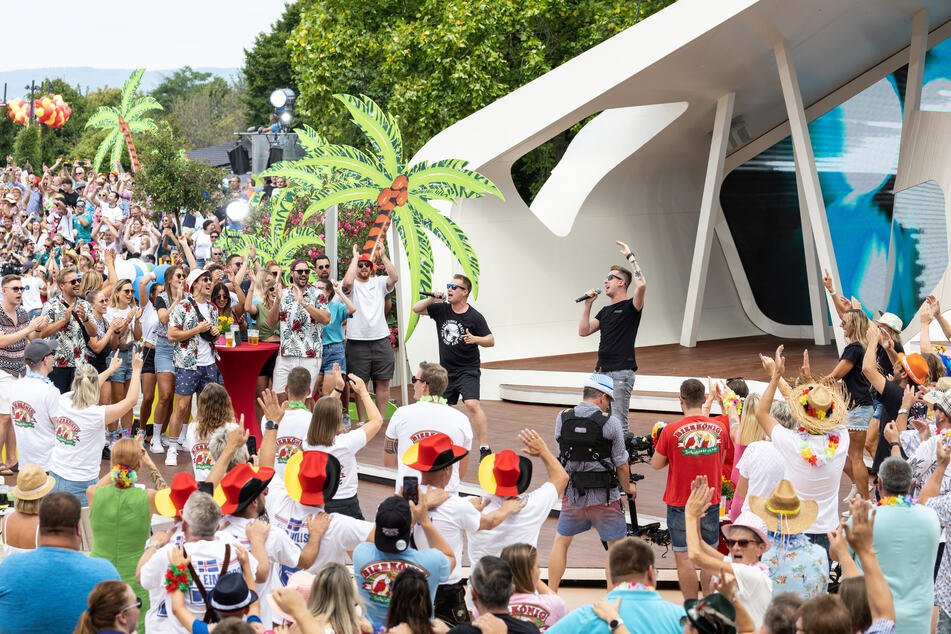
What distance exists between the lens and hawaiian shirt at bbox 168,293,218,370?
394 inches

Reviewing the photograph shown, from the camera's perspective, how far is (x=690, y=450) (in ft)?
21.7

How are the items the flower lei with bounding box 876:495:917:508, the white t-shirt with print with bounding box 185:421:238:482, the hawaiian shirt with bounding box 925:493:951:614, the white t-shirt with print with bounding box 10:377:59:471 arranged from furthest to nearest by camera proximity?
Result: the white t-shirt with print with bounding box 10:377:59:471
the white t-shirt with print with bounding box 185:421:238:482
the hawaiian shirt with bounding box 925:493:951:614
the flower lei with bounding box 876:495:917:508

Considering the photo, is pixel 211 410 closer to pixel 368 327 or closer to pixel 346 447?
pixel 346 447

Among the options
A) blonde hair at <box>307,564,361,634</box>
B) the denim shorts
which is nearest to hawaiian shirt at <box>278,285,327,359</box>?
the denim shorts

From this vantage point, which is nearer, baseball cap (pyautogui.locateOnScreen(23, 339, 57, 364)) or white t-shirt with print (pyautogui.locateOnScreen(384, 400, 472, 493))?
white t-shirt with print (pyautogui.locateOnScreen(384, 400, 472, 493))

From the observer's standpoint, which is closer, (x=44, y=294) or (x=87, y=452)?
(x=87, y=452)

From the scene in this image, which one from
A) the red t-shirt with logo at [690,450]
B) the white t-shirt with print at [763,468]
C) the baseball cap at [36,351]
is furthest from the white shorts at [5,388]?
the white t-shirt with print at [763,468]

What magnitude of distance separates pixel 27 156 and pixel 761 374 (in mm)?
37511

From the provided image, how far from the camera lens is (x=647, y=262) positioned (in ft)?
53.5

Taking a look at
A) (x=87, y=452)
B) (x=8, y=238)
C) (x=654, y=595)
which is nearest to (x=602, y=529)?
(x=654, y=595)

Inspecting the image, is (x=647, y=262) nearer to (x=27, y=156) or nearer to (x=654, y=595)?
(x=654, y=595)

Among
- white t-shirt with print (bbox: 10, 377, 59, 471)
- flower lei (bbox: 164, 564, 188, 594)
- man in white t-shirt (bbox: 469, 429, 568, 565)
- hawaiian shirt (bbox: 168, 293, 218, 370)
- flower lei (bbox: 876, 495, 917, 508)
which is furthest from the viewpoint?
hawaiian shirt (bbox: 168, 293, 218, 370)

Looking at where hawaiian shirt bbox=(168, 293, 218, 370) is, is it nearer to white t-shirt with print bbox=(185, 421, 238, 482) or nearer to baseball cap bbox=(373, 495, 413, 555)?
white t-shirt with print bbox=(185, 421, 238, 482)

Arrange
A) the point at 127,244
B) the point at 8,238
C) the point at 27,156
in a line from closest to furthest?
the point at 127,244 < the point at 8,238 < the point at 27,156
